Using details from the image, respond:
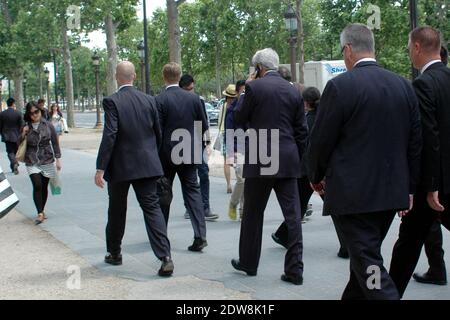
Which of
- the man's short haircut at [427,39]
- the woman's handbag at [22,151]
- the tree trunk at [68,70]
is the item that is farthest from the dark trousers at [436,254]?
the tree trunk at [68,70]

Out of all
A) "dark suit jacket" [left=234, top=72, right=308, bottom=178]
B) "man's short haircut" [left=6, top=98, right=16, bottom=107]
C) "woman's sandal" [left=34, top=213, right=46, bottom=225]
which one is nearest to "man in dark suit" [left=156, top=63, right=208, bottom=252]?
"dark suit jacket" [left=234, top=72, right=308, bottom=178]

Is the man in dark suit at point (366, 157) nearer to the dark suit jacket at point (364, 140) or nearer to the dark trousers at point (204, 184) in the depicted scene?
the dark suit jacket at point (364, 140)

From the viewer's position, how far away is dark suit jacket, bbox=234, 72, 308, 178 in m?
5.82

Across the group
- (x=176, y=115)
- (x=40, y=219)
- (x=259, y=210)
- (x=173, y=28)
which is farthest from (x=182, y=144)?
(x=173, y=28)

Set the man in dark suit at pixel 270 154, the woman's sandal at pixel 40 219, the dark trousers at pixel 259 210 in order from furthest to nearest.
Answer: the woman's sandal at pixel 40 219
the dark trousers at pixel 259 210
the man in dark suit at pixel 270 154

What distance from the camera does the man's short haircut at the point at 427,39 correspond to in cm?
470

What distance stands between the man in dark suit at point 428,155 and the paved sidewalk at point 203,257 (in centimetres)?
71

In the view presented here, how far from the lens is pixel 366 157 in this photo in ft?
13.3

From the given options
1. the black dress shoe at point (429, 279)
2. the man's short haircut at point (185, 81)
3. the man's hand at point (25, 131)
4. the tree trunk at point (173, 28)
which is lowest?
the black dress shoe at point (429, 279)

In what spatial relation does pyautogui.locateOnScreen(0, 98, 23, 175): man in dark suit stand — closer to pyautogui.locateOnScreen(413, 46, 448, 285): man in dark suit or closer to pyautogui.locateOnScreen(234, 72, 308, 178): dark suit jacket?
pyautogui.locateOnScreen(234, 72, 308, 178): dark suit jacket

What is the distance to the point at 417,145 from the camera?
426cm

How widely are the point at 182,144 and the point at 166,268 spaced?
5.07 feet

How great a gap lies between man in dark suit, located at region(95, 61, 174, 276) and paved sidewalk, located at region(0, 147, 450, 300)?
0.41 m

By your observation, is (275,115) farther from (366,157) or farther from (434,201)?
(366,157)
